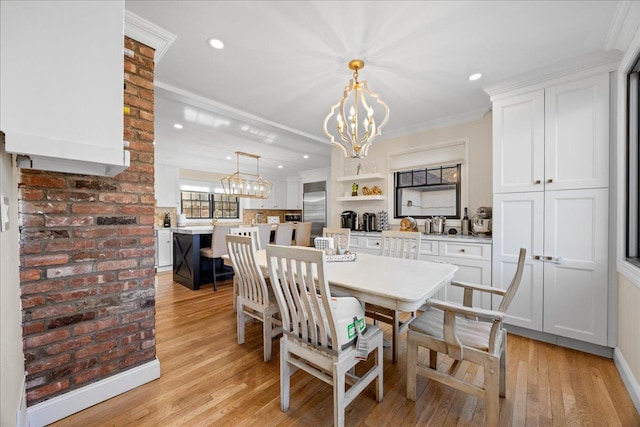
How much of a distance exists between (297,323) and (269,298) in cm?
69

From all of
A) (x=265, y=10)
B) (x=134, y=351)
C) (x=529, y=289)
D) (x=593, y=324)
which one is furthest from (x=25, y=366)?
(x=593, y=324)

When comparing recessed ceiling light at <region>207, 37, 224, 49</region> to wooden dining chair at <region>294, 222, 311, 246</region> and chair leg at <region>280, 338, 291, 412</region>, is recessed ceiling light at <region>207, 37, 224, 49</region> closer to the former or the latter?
chair leg at <region>280, 338, 291, 412</region>

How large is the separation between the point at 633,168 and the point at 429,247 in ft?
5.63

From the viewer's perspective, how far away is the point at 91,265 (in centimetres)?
152

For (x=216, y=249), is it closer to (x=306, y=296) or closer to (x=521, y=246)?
(x=306, y=296)

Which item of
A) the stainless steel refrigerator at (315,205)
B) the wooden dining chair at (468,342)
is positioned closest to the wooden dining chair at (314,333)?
the wooden dining chair at (468,342)

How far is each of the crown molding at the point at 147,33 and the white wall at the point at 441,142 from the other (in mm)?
2996

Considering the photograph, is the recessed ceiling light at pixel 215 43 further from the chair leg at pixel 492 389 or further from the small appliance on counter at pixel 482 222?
the small appliance on counter at pixel 482 222

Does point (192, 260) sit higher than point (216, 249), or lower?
lower

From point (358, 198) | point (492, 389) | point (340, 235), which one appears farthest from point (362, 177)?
point (492, 389)

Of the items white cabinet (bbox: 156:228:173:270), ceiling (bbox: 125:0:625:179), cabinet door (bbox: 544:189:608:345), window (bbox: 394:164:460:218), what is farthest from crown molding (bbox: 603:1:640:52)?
white cabinet (bbox: 156:228:173:270)

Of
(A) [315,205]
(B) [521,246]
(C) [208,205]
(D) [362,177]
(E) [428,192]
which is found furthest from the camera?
(A) [315,205]

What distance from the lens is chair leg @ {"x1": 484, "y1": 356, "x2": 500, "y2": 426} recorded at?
1.29m

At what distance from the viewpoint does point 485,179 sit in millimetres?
3172
